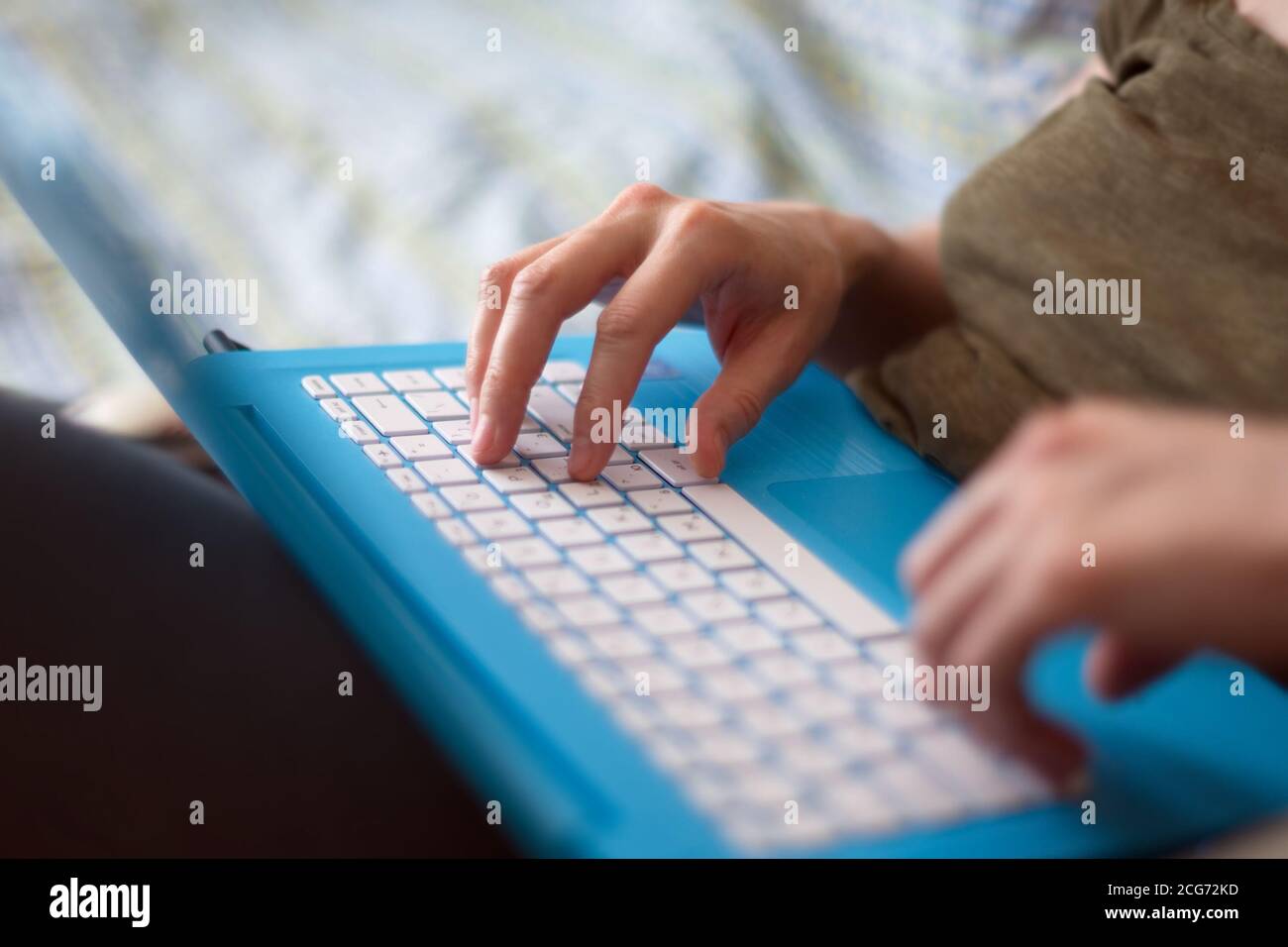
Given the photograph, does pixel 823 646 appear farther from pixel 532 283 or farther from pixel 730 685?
pixel 532 283

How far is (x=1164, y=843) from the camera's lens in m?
0.37

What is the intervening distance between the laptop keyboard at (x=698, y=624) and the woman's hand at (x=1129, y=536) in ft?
0.20

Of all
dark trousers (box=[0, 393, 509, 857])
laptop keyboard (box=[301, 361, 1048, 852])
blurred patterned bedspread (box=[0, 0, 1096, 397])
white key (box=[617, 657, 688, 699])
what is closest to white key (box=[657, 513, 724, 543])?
laptop keyboard (box=[301, 361, 1048, 852])

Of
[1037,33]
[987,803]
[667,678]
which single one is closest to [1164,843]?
[987,803]

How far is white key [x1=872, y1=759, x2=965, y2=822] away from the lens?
36 centimetres

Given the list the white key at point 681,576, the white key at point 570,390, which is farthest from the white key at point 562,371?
the white key at point 681,576

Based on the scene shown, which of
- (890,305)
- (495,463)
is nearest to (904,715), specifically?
(495,463)

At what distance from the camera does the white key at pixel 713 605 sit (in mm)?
450

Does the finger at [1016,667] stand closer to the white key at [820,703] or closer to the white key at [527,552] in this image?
the white key at [820,703]

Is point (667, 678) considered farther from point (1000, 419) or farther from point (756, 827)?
point (1000, 419)

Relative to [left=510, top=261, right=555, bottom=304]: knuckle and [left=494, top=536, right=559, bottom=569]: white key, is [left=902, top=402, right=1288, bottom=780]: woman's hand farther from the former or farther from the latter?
[left=510, top=261, right=555, bottom=304]: knuckle

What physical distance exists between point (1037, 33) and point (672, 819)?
0.99 metres

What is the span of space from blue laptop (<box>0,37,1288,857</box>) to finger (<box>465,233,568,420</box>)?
0.02 metres
